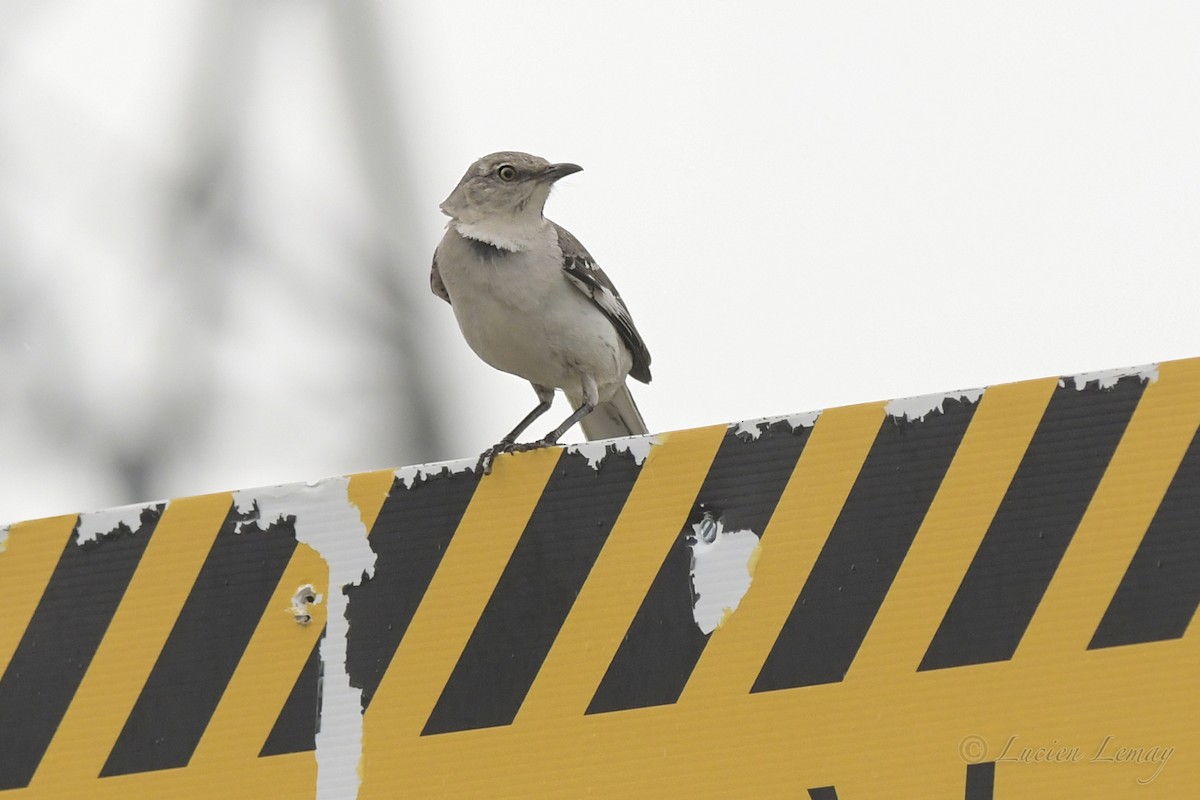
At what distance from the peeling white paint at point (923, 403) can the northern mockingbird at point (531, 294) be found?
7.99 ft

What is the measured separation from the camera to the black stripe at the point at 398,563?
7.85 ft

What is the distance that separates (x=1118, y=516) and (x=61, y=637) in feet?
5.60

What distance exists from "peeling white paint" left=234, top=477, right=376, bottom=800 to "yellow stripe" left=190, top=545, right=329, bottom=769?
0.08 ft

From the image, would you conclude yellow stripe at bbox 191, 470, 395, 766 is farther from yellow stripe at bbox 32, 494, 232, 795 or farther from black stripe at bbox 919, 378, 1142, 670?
black stripe at bbox 919, 378, 1142, 670

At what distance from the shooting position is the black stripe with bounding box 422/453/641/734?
234 centimetres

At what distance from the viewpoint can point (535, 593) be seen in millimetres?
2361

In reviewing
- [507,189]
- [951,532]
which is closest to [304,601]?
[951,532]

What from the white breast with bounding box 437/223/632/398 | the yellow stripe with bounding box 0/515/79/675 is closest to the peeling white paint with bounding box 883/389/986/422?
the yellow stripe with bounding box 0/515/79/675

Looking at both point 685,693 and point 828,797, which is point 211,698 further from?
point 828,797

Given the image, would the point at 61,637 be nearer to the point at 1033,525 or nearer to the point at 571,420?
the point at 1033,525

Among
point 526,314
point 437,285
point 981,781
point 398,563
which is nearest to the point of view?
point 981,781

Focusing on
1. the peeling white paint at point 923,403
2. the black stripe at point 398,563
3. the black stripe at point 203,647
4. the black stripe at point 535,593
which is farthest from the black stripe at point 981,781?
the black stripe at point 203,647

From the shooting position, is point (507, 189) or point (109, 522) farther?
point (507, 189)

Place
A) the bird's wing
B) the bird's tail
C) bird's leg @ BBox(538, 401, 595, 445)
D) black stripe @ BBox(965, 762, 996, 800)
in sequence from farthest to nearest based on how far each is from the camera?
the bird's tail, the bird's wing, bird's leg @ BBox(538, 401, 595, 445), black stripe @ BBox(965, 762, 996, 800)
